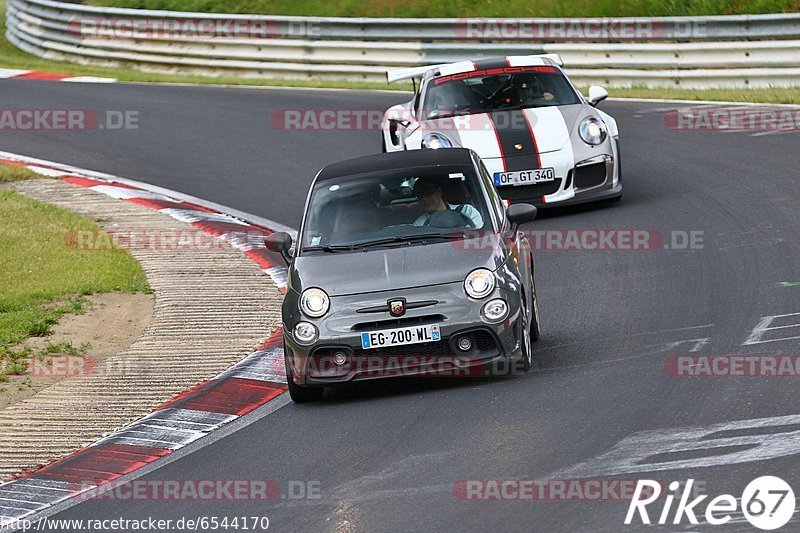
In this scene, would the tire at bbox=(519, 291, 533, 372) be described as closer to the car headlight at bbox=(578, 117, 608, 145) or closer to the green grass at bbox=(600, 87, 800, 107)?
the car headlight at bbox=(578, 117, 608, 145)

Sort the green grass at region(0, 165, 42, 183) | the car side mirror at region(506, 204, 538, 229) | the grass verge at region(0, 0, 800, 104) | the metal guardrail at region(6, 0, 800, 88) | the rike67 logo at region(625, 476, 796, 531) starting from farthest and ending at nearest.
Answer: the metal guardrail at region(6, 0, 800, 88)
the grass verge at region(0, 0, 800, 104)
the green grass at region(0, 165, 42, 183)
the car side mirror at region(506, 204, 538, 229)
the rike67 logo at region(625, 476, 796, 531)

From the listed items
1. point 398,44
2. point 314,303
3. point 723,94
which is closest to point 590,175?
point 314,303

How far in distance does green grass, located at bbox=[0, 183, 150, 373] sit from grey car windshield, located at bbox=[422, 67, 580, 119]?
12.3ft

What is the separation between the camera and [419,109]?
1462 centimetres

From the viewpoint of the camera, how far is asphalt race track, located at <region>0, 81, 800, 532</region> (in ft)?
21.1

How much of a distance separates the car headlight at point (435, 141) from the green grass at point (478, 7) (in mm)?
10637

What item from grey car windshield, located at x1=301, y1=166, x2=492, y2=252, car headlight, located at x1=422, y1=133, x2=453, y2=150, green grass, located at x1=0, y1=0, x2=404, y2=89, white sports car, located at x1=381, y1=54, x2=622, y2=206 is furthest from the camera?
green grass, located at x1=0, y1=0, x2=404, y2=89

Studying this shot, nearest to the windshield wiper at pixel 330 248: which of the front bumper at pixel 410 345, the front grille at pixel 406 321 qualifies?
the front bumper at pixel 410 345

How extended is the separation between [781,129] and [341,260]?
975 cm

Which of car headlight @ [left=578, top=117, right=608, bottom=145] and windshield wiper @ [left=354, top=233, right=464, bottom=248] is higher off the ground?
car headlight @ [left=578, top=117, right=608, bottom=145]

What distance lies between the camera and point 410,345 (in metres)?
8.27

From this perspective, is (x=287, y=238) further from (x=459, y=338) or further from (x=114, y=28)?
(x=114, y=28)

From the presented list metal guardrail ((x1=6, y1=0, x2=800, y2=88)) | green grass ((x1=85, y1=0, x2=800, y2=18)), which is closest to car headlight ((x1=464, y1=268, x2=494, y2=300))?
metal guardrail ((x1=6, y1=0, x2=800, y2=88))

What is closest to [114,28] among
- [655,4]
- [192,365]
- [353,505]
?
[655,4]
